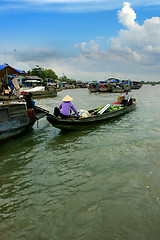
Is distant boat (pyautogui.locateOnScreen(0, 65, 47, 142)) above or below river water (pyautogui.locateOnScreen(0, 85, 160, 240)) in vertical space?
above

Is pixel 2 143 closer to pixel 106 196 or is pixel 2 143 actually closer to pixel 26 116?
pixel 26 116

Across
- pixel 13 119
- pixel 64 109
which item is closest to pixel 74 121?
pixel 64 109

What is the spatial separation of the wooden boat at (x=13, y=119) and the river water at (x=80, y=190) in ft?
1.74

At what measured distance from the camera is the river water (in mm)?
2850

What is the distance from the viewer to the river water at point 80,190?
2.85 m

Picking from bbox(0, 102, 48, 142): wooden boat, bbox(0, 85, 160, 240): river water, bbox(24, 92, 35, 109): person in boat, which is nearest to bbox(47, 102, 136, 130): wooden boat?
bbox(0, 85, 160, 240): river water

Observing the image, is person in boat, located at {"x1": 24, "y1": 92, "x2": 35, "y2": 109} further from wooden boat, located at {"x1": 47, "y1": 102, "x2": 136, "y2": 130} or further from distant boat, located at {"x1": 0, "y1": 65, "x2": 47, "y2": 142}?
wooden boat, located at {"x1": 47, "y1": 102, "x2": 136, "y2": 130}

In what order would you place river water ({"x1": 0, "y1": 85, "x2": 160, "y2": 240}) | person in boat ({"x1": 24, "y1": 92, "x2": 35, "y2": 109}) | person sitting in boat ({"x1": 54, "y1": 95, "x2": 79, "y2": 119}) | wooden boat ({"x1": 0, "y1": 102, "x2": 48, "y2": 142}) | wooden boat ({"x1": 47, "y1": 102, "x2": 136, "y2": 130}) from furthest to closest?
person in boat ({"x1": 24, "y1": 92, "x2": 35, "y2": 109}) < person sitting in boat ({"x1": 54, "y1": 95, "x2": 79, "y2": 119}) < wooden boat ({"x1": 47, "y1": 102, "x2": 136, "y2": 130}) < wooden boat ({"x1": 0, "y1": 102, "x2": 48, "y2": 142}) < river water ({"x1": 0, "y1": 85, "x2": 160, "y2": 240})

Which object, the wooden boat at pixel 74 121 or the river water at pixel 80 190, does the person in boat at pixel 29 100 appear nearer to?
the wooden boat at pixel 74 121

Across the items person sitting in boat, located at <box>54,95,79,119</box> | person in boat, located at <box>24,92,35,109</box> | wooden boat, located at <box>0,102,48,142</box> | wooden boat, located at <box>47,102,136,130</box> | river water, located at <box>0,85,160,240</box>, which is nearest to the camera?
river water, located at <box>0,85,160,240</box>

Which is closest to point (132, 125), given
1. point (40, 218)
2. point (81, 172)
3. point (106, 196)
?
point (81, 172)

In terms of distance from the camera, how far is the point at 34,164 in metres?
5.19

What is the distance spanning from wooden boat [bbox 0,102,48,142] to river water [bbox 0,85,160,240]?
1.74 feet

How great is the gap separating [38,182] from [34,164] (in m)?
1.06
